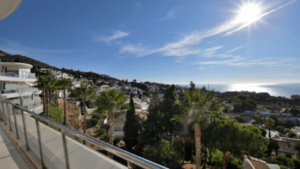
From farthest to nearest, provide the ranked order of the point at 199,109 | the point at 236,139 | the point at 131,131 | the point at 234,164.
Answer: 1. the point at 131,131
2. the point at 234,164
3. the point at 236,139
4. the point at 199,109

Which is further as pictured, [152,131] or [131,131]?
[131,131]

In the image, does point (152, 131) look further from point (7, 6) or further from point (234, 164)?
point (7, 6)

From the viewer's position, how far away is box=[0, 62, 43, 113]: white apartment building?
19158 millimetres

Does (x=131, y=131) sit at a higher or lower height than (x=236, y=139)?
lower

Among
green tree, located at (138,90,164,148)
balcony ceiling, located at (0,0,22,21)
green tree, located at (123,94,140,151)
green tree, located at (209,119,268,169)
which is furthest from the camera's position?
green tree, located at (123,94,140,151)

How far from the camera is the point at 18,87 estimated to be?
21.5 meters

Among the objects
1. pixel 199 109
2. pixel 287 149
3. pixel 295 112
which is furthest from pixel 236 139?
pixel 295 112

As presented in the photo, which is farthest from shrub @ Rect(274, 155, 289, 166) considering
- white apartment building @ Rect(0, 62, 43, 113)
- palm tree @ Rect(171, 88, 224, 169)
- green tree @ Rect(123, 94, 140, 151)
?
white apartment building @ Rect(0, 62, 43, 113)

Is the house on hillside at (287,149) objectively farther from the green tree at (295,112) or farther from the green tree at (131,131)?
the green tree at (295,112)

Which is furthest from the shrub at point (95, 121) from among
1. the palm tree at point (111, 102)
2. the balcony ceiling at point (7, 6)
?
the balcony ceiling at point (7, 6)

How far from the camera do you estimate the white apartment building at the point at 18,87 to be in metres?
19.2

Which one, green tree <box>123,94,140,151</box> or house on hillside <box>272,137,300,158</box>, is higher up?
green tree <box>123,94,140,151</box>

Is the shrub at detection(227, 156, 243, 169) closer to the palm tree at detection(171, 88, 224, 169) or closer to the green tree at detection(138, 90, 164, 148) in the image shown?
the green tree at detection(138, 90, 164, 148)

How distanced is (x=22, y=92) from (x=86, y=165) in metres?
28.1
